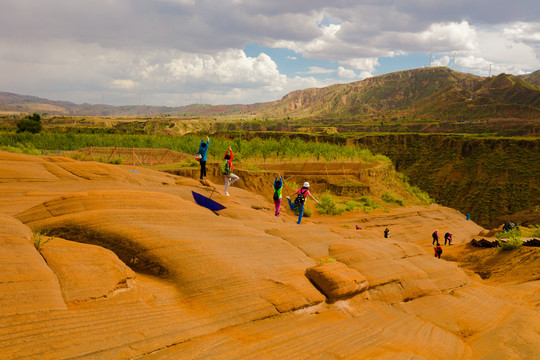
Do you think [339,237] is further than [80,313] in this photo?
Yes

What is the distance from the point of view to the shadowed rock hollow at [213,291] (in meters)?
4.97

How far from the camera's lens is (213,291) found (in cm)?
651

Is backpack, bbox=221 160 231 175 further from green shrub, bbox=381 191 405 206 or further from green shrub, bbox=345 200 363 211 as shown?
green shrub, bbox=381 191 405 206

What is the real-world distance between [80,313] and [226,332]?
7.25 ft

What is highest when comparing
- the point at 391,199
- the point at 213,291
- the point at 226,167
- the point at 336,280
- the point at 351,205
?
the point at 226,167

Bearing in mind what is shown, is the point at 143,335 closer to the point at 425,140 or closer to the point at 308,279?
the point at 308,279

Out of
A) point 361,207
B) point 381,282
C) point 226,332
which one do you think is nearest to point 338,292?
point 381,282

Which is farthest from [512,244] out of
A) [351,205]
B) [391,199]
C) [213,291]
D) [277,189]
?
[391,199]

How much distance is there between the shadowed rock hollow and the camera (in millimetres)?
4969

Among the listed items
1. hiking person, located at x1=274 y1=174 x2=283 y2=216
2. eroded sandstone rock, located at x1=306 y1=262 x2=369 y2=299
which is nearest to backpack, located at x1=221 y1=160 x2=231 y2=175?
hiking person, located at x1=274 y1=174 x2=283 y2=216

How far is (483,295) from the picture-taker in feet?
37.5

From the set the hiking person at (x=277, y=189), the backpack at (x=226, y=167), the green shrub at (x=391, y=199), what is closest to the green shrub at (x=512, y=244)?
the hiking person at (x=277, y=189)

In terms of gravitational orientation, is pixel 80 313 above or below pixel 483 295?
above

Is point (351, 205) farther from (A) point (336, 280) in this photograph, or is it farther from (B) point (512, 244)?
(A) point (336, 280)
